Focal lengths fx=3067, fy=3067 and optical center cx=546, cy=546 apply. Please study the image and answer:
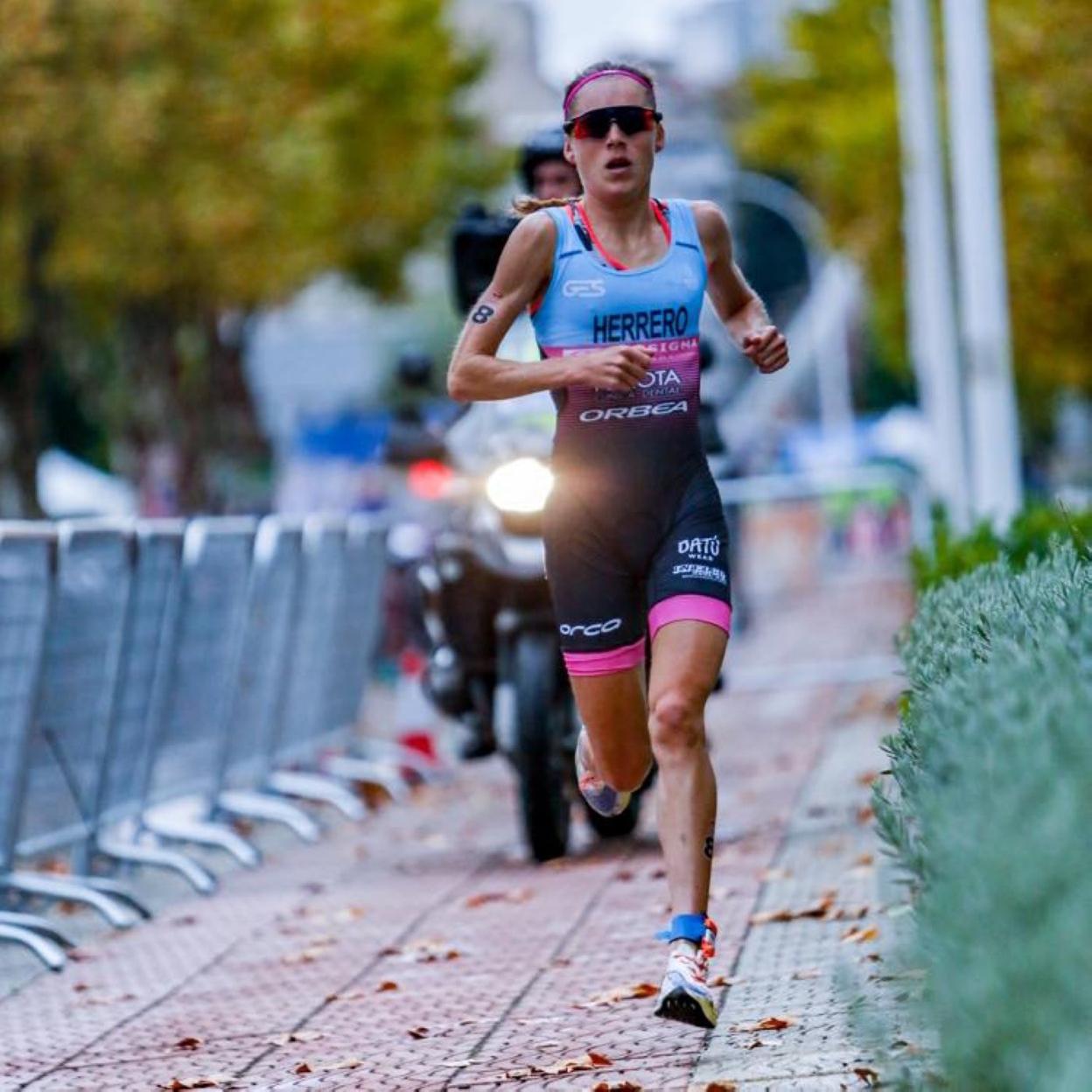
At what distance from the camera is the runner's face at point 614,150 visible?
677 centimetres

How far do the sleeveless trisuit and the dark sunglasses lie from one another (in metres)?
0.21

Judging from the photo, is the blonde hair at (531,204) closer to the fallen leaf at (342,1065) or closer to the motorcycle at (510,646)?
the fallen leaf at (342,1065)

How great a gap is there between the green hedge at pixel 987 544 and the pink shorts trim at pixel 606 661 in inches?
55.3

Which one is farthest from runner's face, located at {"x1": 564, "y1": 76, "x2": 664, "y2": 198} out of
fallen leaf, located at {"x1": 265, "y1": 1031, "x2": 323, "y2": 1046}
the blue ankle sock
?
fallen leaf, located at {"x1": 265, "y1": 1031, "x2": 323, "y2": 1046}

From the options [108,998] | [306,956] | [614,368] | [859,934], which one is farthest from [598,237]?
[306,956]

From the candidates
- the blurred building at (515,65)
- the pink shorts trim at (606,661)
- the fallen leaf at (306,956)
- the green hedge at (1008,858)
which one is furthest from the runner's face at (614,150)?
the blurred building at (515,65)

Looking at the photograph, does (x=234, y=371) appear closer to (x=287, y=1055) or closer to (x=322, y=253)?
(x=322, y=253)

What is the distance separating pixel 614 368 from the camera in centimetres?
651

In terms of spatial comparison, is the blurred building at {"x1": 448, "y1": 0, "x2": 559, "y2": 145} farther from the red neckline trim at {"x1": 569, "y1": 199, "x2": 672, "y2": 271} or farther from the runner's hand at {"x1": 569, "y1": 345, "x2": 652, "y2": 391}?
the runner's hand at {"x1": 569, "y1": 345, "x2": 652, "y2": 391}

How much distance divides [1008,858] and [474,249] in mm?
7323

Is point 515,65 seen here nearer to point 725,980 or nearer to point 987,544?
point 987,544

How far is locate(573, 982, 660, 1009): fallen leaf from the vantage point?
7141mm

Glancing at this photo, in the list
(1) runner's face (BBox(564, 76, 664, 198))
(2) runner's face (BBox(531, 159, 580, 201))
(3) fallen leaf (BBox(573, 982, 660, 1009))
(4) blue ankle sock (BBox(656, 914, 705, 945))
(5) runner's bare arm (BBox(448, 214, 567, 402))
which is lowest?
(3) fallen leaf (BBox(573, 982, 660, 1009))

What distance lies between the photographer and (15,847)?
951cm
